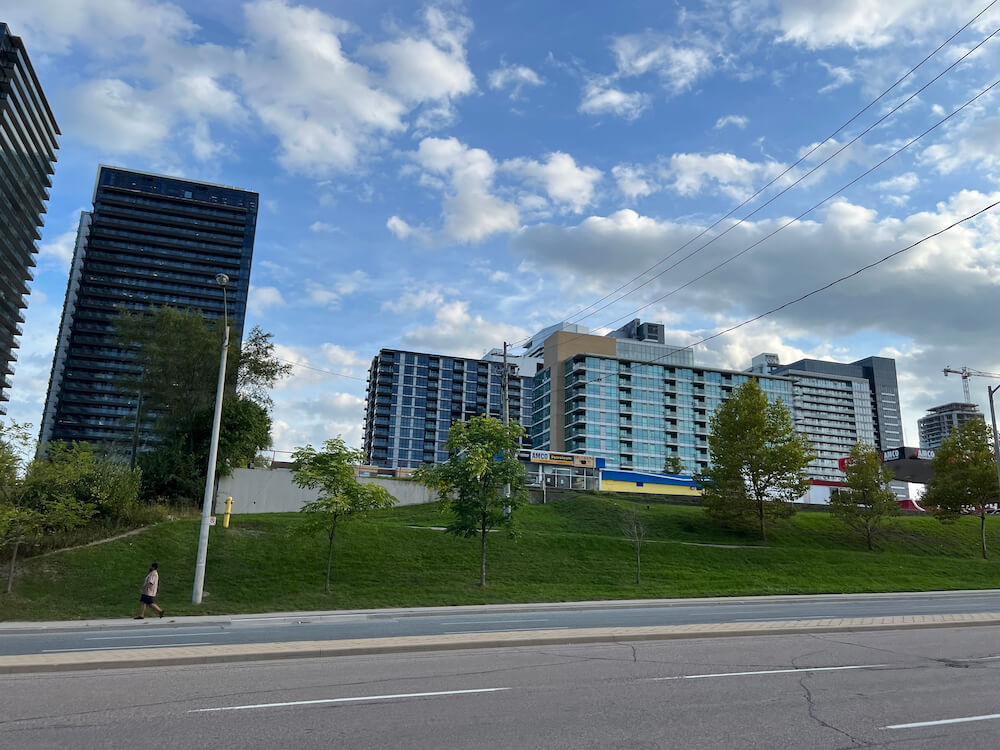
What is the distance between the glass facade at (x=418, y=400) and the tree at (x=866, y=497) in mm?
115991

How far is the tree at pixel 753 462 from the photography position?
41.6 meters

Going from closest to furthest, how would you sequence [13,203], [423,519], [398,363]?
[423,519]
[13,203]
[398,363]

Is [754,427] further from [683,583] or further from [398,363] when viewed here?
[398,363]

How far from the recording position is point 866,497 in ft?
140

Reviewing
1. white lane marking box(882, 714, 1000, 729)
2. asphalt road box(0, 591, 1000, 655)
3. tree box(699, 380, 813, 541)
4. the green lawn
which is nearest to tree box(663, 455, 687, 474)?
the green lawn

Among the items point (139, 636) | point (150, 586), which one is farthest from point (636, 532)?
point (139, 636)

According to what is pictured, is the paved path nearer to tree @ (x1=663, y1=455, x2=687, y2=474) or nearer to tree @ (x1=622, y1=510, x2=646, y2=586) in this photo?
tree @ (x1=622, y1=510, x2=646, y2=586)

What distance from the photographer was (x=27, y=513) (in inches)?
908

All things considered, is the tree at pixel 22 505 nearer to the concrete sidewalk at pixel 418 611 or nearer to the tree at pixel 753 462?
the concrete sidewalk at pixel 418 611

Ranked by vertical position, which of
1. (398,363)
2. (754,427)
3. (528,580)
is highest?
(398,363)

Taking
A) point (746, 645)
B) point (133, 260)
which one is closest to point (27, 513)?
point (746, 645)

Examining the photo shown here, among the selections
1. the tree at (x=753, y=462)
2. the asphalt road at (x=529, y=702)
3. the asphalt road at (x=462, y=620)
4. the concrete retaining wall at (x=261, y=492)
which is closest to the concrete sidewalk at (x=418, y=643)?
the asphalt road at (x=529, y=702)

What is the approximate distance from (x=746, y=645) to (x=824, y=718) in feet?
19.7

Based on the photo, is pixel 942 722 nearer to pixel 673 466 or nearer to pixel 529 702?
pixel 529 702
